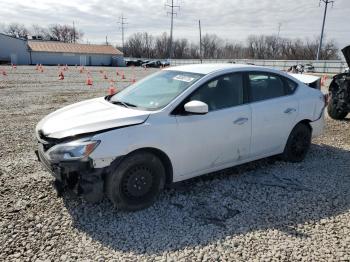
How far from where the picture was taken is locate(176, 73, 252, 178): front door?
13.8 feet

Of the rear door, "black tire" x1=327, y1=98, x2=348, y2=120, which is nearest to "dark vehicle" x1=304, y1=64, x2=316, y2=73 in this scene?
"black tire" x1=327, y1=98, x2=348, y2=120

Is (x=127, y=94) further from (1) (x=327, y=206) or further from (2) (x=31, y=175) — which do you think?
(1) (x=327, y=206)

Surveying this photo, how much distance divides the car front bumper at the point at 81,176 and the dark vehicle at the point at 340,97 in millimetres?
7422

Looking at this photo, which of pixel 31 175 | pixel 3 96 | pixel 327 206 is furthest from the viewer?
pixel 3 96

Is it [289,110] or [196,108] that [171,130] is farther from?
[289,110]

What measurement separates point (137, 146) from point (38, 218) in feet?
4.39

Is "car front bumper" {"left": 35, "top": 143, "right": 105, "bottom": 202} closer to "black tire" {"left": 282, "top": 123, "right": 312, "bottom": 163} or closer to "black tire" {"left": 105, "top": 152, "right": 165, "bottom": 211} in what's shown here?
"black tire" {"left": 105, "top": 152, "right": 165, "bottom": 211}

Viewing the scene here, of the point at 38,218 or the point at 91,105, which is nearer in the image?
the point at 38,218

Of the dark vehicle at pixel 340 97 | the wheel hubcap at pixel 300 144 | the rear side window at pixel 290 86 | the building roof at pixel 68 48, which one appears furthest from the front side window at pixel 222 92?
the building roof at pixel 68 48

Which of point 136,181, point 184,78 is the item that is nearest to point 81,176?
point 136,181

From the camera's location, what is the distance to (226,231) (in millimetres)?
3633

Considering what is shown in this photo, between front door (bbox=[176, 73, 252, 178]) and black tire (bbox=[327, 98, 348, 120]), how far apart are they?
5.53m

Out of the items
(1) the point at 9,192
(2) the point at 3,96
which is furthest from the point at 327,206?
(2) the point at 3,96

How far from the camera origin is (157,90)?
4.69 meters
